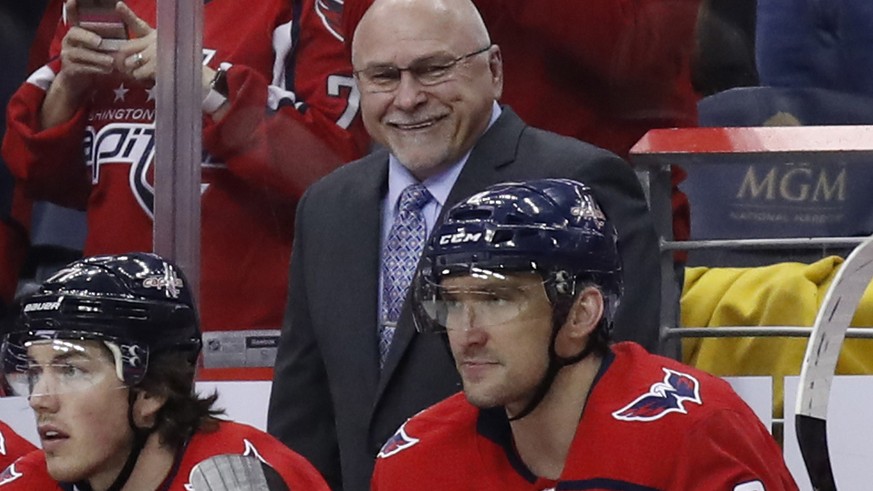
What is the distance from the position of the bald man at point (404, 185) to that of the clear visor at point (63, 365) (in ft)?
1.32

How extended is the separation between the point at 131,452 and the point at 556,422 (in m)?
0.74

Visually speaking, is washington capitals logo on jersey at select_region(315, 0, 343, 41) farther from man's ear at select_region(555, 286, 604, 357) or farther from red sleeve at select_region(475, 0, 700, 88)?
man's ear at select_region(555, 286, 604, 357)

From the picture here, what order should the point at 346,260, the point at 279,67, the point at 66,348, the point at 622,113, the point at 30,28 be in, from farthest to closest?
the point at 30,28, the point at 279,67, the point at 622,113, the point at 346,260, the point at 66,348

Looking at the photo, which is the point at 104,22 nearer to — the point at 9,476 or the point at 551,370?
the point at 9,476

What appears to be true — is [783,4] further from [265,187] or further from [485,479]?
[485,479]

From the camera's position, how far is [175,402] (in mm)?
2814

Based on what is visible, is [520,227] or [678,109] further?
[678,109]

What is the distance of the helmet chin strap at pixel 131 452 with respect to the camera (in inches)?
108

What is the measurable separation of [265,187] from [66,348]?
1.00 metres

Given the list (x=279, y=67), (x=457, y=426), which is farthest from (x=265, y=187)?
(x=457, y=426)

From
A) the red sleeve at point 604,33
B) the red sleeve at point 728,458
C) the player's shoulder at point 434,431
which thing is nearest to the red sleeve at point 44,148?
the red sleeve at point 604,33

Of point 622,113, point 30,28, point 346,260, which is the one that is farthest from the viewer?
point 30,28

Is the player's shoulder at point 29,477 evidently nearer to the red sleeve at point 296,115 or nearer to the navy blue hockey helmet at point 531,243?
the navy blue hockey helmet at point 531,243

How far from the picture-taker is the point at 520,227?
93.7 inches
